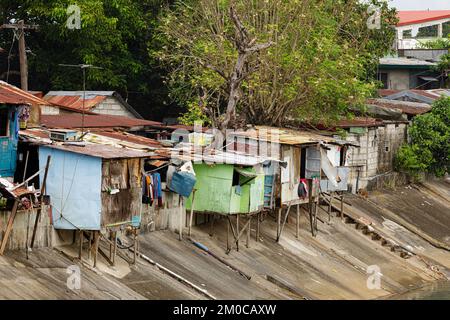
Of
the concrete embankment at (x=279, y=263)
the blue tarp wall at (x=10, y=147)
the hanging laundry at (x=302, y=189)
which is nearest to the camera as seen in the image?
the concrete embankment at (x=279, y=263)

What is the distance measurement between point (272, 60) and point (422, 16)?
43680mm

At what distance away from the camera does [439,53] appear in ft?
219

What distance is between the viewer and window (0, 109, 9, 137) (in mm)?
29562

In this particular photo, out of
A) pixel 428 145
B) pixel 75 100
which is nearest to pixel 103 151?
pixel 75 100

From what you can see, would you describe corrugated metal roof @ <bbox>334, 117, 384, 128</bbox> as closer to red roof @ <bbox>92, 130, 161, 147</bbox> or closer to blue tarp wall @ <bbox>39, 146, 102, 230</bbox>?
red roof @ <bbox>92, 130, 161, 147</bbox>

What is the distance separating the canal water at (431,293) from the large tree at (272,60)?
8.08 meters

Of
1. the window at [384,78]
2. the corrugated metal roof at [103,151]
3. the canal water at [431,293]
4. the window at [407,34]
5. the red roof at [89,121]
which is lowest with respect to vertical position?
the canal water at [431,293]

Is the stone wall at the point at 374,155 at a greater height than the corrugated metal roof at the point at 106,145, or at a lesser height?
lesser

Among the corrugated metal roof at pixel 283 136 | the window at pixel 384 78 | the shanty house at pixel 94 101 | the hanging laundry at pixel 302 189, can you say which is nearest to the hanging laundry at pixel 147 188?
the corrugated metal roof at pixel 283 136

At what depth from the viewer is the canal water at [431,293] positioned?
1410 inches

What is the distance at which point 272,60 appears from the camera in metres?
41.4

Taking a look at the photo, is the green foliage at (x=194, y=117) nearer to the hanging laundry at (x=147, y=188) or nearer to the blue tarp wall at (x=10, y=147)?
the hanging laundry at (x=147, y=188)

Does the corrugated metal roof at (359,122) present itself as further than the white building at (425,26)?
No

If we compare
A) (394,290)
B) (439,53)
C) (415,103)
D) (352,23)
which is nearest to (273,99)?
(352,23)
